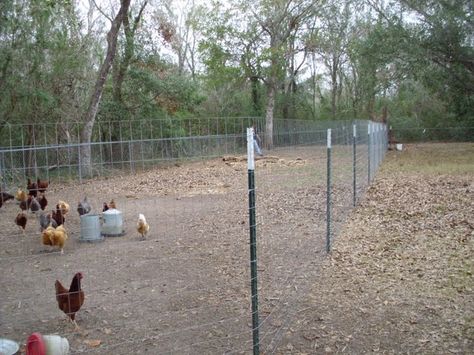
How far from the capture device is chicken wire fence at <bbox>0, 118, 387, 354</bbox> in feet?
13.3

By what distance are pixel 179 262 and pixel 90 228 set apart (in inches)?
77.4

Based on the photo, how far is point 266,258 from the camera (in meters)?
6.01

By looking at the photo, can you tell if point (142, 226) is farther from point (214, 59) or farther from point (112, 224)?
point (214, 59)

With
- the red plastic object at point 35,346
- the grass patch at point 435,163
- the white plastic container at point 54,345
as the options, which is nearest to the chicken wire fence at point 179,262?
the white plastic container at point 54,345

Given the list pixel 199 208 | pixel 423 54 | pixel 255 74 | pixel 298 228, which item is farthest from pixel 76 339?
pixel 255 74

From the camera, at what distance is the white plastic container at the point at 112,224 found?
750 cm

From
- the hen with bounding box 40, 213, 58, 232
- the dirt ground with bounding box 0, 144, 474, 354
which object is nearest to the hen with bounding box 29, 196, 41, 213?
the dirt ground with bounding box 0, 144, 474, 354

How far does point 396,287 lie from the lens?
4891 mm

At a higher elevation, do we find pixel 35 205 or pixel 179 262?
pixel 35 205

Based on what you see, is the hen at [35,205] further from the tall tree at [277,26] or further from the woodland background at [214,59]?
the tall tree at [277,26]

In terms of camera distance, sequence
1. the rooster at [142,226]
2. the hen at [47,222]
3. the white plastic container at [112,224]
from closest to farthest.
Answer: the hen at [47,222]
the rooster at [142,226]
the white plastic container at [112,224]

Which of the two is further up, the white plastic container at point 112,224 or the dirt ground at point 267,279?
the white plastic container at point 112,224

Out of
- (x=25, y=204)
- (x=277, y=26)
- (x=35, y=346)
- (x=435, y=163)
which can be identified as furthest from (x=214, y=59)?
(x=35, y=346)

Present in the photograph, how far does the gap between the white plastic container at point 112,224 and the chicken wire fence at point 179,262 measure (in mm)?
175
